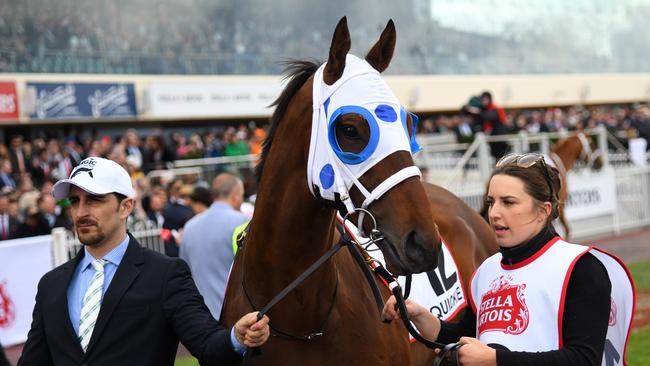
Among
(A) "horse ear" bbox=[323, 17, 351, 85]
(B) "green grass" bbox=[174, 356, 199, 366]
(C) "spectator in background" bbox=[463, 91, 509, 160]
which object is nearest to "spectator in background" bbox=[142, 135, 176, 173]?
(C) "spectator in background" bbox=[463, 91, 509, 160]

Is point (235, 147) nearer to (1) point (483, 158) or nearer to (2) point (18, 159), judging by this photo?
Answer: (2) point (18, 159)

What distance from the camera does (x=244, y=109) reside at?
2088cm

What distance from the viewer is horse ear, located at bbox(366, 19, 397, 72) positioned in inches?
112

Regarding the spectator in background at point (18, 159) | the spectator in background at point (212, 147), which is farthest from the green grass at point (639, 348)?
the spectator in background at point (18, 159)

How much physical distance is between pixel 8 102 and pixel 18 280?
8.98 m

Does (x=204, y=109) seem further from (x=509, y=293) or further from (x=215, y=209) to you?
(x=509, y=293)

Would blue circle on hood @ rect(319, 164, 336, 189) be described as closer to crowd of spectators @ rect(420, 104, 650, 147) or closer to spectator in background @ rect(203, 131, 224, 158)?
spectator in background @ rect(203, 131, 224, 158)

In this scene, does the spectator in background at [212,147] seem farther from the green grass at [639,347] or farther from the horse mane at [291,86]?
the horse mane at [291,86]

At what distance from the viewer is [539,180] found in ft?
7.66

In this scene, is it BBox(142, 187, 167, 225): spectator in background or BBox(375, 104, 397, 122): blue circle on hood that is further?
BBox(142, 187, 167, 225): spectator in background

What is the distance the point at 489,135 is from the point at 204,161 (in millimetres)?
4913

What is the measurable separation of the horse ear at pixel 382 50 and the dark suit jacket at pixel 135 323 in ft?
3.24

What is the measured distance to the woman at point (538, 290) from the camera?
2152mm

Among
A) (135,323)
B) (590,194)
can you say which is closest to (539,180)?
(135,323)
